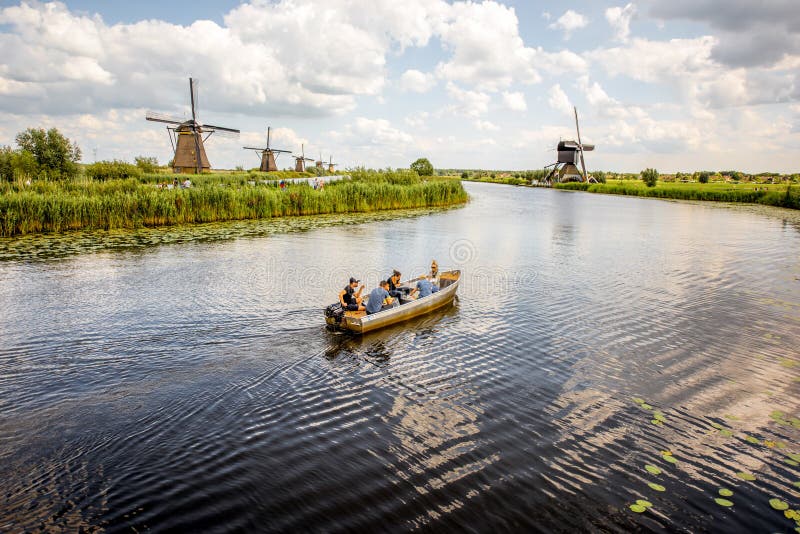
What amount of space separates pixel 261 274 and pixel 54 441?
10.3m

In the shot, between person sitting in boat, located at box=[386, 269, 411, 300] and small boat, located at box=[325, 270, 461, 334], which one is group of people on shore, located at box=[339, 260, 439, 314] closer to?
person sitting in boat, located at box=[386, 269, 411, 300]

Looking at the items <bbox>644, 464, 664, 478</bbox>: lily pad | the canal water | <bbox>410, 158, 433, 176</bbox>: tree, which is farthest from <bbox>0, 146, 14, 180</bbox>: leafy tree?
<bbox>410, 158, 433, 176</bbox>: tree

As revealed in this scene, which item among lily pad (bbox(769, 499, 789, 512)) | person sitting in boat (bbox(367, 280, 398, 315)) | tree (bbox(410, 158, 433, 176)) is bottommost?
lily pad (bbox(769, 499, 789, 512))

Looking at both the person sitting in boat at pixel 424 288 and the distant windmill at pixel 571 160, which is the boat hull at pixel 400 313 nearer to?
the person sitting in boat at pixel 424 288

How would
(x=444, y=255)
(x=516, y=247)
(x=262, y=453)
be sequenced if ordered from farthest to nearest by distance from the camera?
1. (x=516, y=247)
2. (x=444, y=255)
3. (x=262, y=453)

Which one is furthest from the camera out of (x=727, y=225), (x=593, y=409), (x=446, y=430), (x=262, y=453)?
(x=727, y=225)

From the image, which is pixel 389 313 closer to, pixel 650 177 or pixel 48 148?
pixel 48 148

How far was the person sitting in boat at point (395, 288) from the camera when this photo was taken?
12.7 meters

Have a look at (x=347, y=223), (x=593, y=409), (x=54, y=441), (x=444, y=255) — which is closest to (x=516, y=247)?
(x=444, y=255)

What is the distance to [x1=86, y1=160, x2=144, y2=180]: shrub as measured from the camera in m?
40.6

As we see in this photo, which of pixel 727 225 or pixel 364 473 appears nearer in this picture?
pixel 364 473

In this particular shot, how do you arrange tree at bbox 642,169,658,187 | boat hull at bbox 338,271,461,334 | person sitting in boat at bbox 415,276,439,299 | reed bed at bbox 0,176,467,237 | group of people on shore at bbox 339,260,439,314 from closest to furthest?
boat hull at bbox 338,271,461,334, group of people on shore at bbox 339,260,439,314, person sitting in boat at bbox 415,276,439,299, reed bed at bbox 0,176,467,237, tree at bbox 642,169,658,187

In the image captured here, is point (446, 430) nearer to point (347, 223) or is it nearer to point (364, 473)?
point (364, 473)

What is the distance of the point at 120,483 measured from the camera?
5.76 metres
